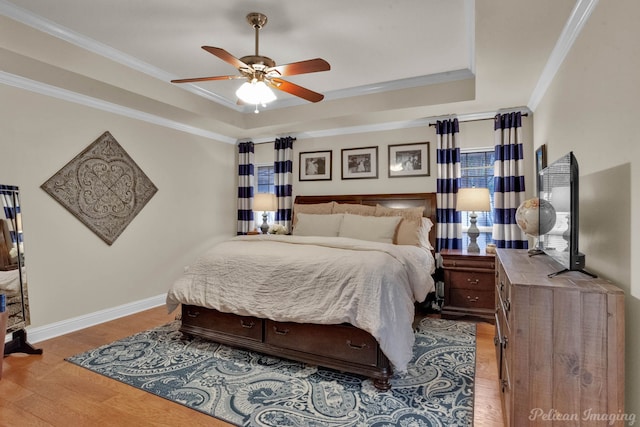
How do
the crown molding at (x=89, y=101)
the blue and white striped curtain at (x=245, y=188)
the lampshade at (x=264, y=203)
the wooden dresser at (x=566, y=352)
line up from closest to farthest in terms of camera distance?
the wooden dresser at (x=566, y=352), the crown molding at (x=89, y=101), the lampshade at (x=264, y=203), the blue and white striped curtain at (x=245, y=188)

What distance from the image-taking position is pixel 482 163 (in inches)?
166

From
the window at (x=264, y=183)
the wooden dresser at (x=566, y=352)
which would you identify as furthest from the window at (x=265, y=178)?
the wooden dresser at (x=566, y=352)

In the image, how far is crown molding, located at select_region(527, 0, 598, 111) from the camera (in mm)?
1955

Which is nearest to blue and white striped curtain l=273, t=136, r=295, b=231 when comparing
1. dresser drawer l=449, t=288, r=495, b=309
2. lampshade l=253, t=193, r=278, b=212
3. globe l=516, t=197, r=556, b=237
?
lampshade l=253, t=193, r=278, b=212

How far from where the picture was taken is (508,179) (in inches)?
153

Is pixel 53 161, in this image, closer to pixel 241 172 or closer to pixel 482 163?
pixel 241 172

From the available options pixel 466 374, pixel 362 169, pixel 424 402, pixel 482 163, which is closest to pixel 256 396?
pixel 424 402

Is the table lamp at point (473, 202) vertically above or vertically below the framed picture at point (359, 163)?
below

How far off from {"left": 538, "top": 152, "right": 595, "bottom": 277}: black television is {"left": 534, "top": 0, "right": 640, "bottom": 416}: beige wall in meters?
0.14

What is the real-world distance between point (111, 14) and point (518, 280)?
3.19 m

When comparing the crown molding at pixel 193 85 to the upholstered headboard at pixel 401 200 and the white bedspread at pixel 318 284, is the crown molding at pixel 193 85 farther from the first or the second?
the white bedspread at pixel 318 284

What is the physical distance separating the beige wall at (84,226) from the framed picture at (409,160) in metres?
2.66

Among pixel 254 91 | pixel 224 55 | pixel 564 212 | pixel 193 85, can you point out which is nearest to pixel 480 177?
pixel 564 212

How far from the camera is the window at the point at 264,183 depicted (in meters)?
5.57
